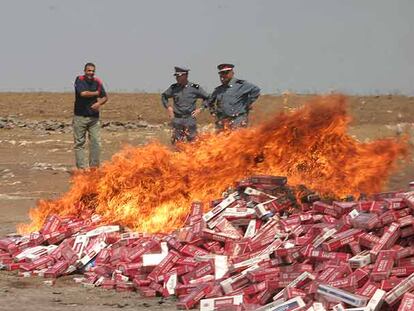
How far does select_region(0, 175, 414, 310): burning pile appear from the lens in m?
7.74

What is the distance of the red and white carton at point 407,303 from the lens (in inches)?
278

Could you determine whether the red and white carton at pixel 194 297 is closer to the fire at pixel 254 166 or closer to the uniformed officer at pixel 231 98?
the fire at pixel 254 166

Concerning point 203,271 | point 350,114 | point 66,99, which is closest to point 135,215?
point 203,271

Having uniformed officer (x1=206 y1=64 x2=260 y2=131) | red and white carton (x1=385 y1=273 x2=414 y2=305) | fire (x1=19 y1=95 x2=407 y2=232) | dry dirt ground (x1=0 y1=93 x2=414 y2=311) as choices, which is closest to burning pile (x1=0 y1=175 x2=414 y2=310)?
red and white carton (x1=385 y1=273 x2=414 y2=305)

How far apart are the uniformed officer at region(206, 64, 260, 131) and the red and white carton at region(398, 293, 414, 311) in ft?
23.9

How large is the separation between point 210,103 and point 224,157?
12.4ft

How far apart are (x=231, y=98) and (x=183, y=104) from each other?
1.91m

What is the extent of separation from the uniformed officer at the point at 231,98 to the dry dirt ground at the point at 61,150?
800 mm

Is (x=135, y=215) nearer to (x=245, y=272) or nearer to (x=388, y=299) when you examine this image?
(x=245, y=272)

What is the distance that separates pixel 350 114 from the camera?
35.8 feet

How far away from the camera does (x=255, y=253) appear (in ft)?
29.8

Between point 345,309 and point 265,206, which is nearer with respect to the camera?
point 345,309

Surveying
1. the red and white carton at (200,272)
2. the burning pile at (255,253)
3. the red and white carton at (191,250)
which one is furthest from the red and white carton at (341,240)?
the red and white carton at (191,250)

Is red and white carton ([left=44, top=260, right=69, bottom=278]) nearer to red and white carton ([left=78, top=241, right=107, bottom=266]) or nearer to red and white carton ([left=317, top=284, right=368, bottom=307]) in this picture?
red and white carton ([left=78, top=241, right=107, bottom=266])
